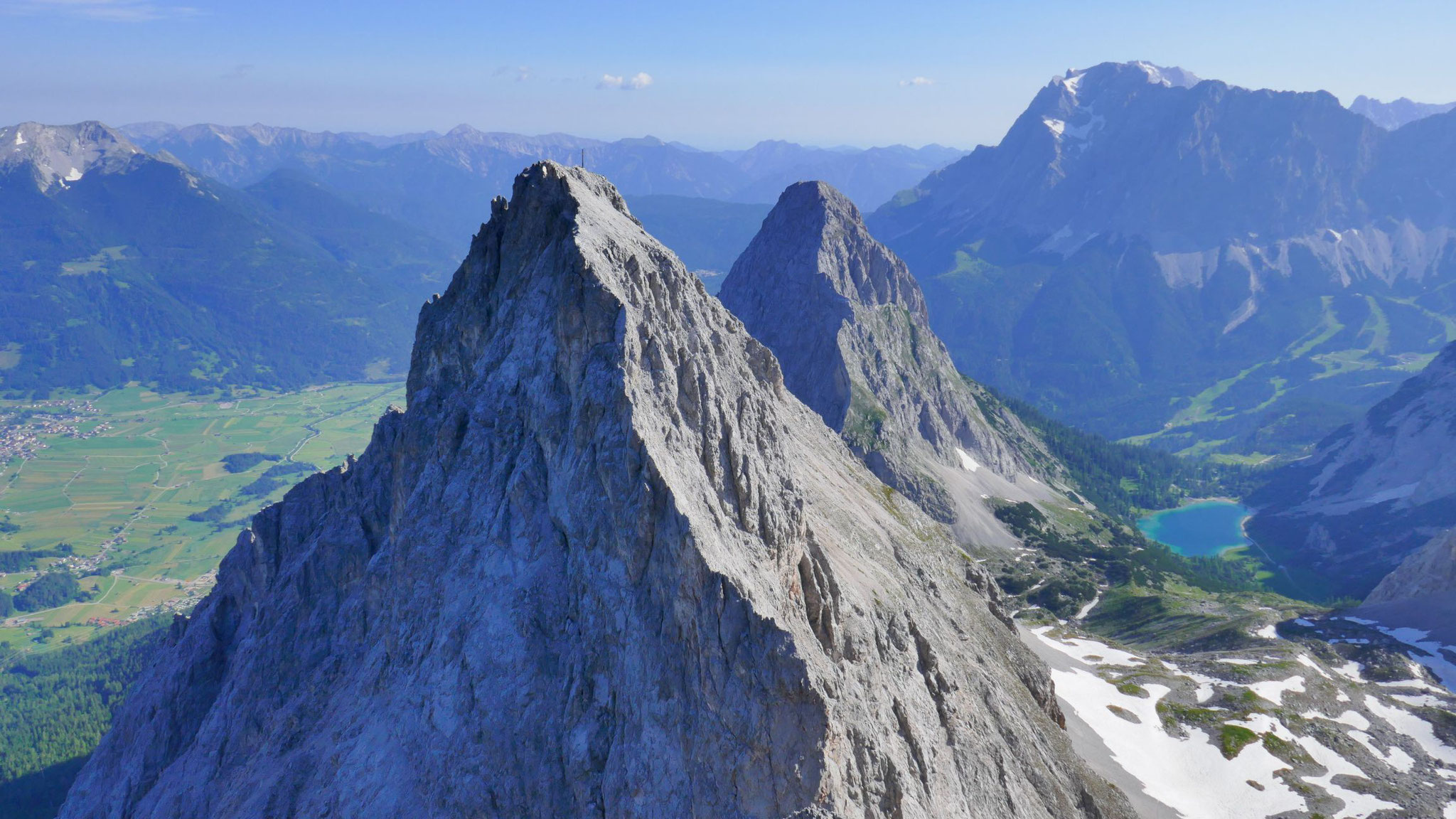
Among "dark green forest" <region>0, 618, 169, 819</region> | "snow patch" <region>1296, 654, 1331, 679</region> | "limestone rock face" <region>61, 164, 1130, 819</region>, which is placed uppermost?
"limestone rock face" <region>61, 164, 1130, 819</region>

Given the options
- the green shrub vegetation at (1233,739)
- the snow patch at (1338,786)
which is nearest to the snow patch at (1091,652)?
the green shrub vegetation at (1233,739)

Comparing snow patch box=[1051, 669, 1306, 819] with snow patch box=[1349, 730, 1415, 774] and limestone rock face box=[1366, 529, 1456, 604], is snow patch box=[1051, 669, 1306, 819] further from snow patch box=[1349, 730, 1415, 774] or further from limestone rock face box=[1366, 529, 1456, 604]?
limestone rock face box=[1366, 529, 1456, 604]

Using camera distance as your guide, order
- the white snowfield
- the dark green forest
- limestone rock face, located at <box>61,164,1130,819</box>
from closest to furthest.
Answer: limestone rock face, located at <box>61,164,1130,819</box>, the white snowfield, the dark green forest

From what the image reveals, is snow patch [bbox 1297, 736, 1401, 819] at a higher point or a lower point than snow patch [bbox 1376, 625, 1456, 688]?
higher

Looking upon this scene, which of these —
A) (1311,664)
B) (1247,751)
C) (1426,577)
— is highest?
(1426,577)

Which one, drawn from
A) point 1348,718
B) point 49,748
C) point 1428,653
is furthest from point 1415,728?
point 49,748

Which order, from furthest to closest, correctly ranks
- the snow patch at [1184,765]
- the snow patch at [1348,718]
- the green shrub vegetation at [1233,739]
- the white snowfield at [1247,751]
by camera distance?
1. the snow patch at [1348,718]
2. the green shrub vegetation at [1233,739]
3. the white snowfield at [1247,751]
4. the snow patch at [1184,765]

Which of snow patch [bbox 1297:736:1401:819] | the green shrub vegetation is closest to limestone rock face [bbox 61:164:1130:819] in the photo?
the green shrub vegetation

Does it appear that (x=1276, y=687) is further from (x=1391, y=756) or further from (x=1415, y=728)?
(x=1391, y=756)

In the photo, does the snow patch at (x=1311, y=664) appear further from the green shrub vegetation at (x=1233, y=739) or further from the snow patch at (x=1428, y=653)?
the green shrub vegetation at (x=1233, y=739)
